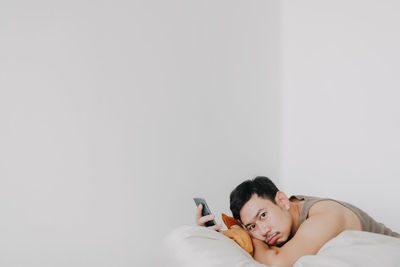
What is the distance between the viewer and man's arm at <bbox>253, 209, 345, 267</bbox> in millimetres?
1047

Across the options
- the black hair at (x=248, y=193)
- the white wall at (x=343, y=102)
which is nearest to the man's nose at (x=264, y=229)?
the black hair at (x=248, y=193)

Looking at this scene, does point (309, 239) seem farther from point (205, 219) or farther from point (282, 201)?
point (205, 219)

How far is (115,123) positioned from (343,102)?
1119mm

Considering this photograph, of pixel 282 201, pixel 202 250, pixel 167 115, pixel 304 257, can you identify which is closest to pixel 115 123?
pixel 167 115

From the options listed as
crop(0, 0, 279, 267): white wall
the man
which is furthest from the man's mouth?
crop(0, 0, 279, 267): white wall

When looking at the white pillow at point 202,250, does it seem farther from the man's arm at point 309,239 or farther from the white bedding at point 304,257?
the man's arm at point 309,239

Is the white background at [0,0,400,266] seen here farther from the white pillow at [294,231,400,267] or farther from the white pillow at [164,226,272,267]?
the white pillow at [294,231,400,267]

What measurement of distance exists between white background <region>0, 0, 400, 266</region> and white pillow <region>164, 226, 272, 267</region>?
72 cm

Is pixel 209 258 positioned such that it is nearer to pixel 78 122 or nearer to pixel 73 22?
pixel 78 122

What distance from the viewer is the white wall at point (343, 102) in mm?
1696

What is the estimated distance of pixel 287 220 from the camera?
1.25m

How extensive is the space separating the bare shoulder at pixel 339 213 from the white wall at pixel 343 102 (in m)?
0.66

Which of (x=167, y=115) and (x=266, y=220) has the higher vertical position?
(x=167, y=115)

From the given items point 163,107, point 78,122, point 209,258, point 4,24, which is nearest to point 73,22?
point 4,24
